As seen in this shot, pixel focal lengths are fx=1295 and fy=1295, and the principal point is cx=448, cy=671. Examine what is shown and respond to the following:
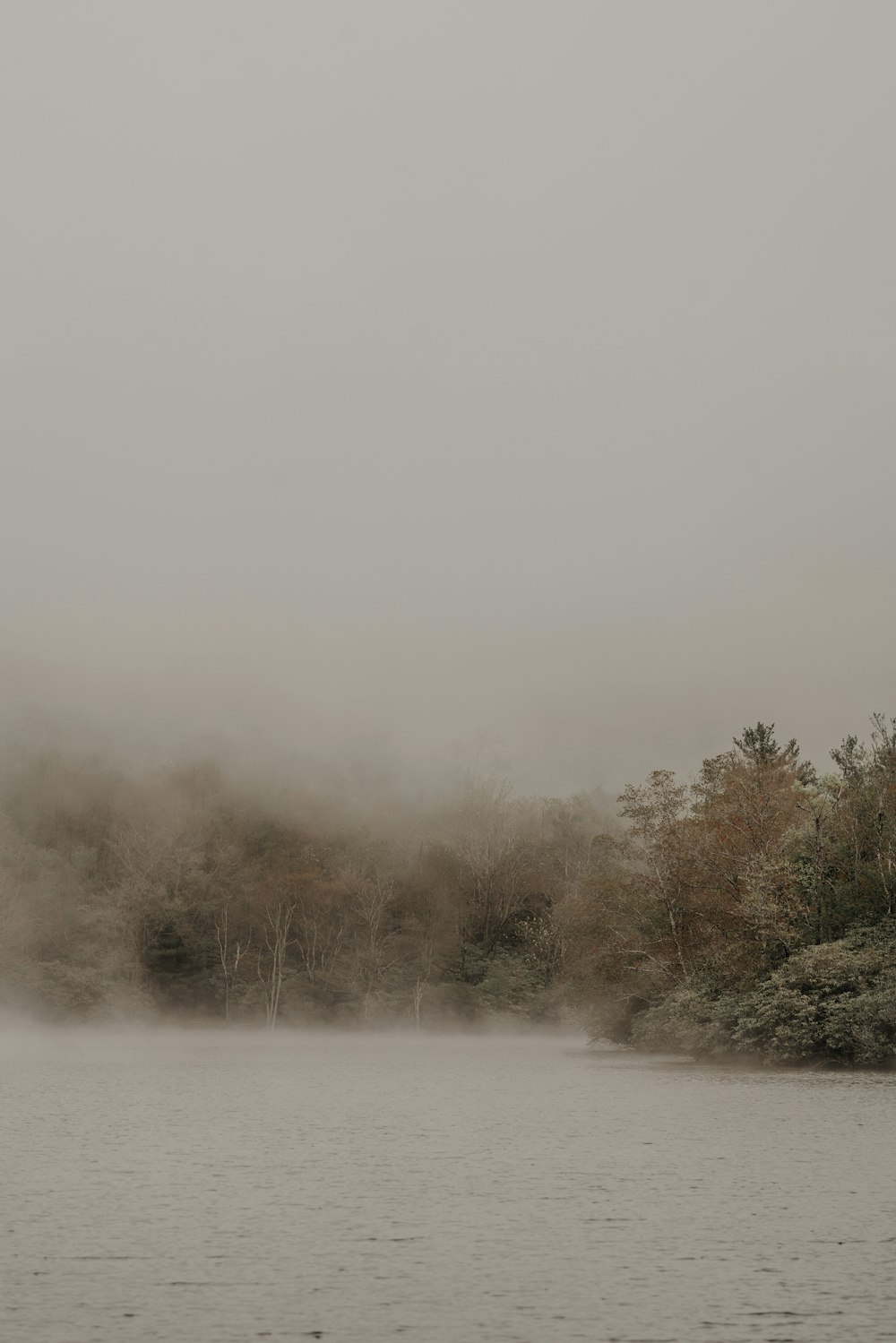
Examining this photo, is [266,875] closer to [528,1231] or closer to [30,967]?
[30,967]

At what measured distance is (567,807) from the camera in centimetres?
13775

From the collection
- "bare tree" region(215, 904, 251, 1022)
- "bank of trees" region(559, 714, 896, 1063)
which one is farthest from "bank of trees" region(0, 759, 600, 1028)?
"bank of trees" region(559, 714, 896, 1063)

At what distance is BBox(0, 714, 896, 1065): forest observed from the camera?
56.3 metres

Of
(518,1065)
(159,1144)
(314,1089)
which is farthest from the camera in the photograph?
(518,1065)

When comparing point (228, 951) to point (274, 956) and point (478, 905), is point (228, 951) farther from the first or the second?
point (478, 905)

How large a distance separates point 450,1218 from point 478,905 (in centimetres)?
10733

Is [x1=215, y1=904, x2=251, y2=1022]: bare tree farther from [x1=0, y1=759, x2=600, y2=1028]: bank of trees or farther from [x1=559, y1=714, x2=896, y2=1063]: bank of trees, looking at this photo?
[x1=559, y1=714, x2=896, y2=1063]: bank of trees

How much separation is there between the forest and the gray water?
16896mm

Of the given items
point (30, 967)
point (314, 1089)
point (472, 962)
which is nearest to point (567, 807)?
point (472, 962)

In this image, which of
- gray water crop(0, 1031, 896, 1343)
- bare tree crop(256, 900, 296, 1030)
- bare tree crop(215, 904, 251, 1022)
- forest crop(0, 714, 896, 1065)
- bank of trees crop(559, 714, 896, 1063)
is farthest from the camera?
bare tree crop(215, 904, 251, 1022)

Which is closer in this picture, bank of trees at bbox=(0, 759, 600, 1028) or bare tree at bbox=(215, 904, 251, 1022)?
bank of trees at bbox=(0, 759, 600, 1028)

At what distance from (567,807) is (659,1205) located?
120m

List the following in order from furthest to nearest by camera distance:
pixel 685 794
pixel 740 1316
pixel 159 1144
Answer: pixel 685 794
pixel 159 1144
pixel 740 1316

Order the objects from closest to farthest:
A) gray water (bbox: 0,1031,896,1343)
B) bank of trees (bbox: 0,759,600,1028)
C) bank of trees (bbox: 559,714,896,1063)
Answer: gray water (bbox: 0,1031,896,1343) → bank of trees (bbox: 559,714,896,1063) → bank of trees (bbox: 0,759,600,1028)
